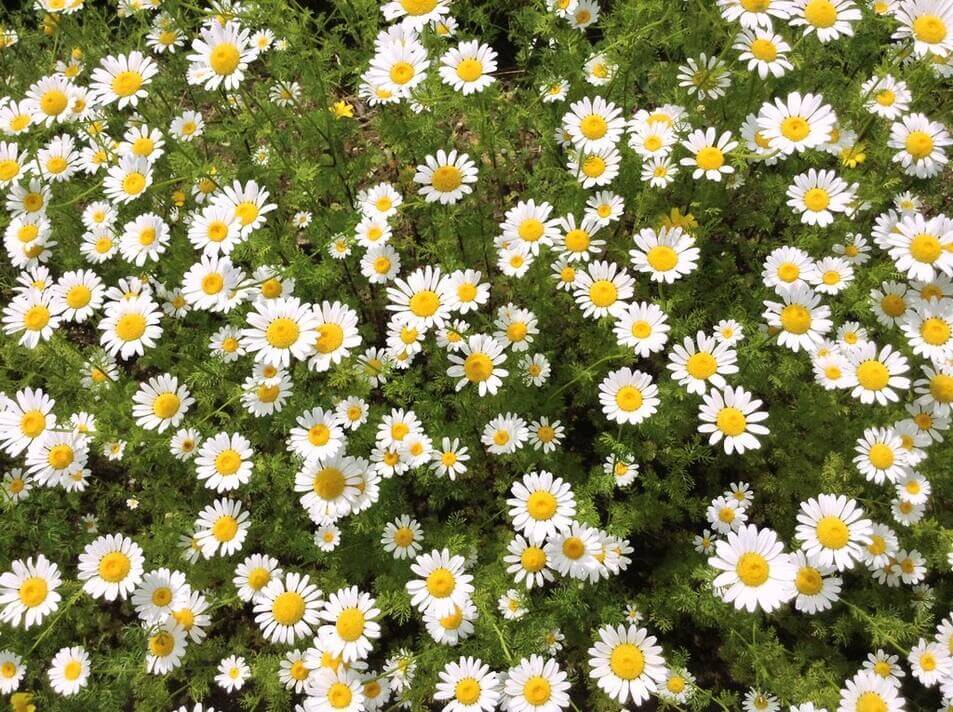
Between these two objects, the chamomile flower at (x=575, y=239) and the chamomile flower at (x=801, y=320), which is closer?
the chamomile flower at (x=801, y=320)

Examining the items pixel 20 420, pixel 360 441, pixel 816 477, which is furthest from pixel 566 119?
pixel 20 420

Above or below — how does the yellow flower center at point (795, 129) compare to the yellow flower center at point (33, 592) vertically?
above

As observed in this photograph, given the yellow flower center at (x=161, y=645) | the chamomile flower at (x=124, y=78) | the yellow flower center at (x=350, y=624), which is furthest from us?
the chamomile flower at (x=124, y=78)

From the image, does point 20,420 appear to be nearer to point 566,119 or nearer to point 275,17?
point 275,17

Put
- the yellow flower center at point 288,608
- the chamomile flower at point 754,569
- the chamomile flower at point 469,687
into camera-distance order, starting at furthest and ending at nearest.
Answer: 1. the yellow flower center at point 288,608
2. the chamomile flower at point 469,687
3. the chamomile flower at point 754,569

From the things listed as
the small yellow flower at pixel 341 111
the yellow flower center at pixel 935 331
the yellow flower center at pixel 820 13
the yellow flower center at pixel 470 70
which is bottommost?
the yellow flower center at pixel 935 331

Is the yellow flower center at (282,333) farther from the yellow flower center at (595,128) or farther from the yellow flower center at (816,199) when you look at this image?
the yellow flower center at (816,199)

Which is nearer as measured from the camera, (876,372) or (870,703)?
(870,703)

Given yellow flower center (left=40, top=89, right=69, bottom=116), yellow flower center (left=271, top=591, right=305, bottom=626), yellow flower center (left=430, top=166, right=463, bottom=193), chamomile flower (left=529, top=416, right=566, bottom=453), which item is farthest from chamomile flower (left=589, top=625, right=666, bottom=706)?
yellow flower center (left=40, top=89, right=69, bottom=116)

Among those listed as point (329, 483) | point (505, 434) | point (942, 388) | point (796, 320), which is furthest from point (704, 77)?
point (329, 483)

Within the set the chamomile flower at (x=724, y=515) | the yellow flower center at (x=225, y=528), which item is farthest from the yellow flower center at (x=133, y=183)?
the chamomile flower at (x=724, y=515)

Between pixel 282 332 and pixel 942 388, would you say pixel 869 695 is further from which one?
pixel 282 332
